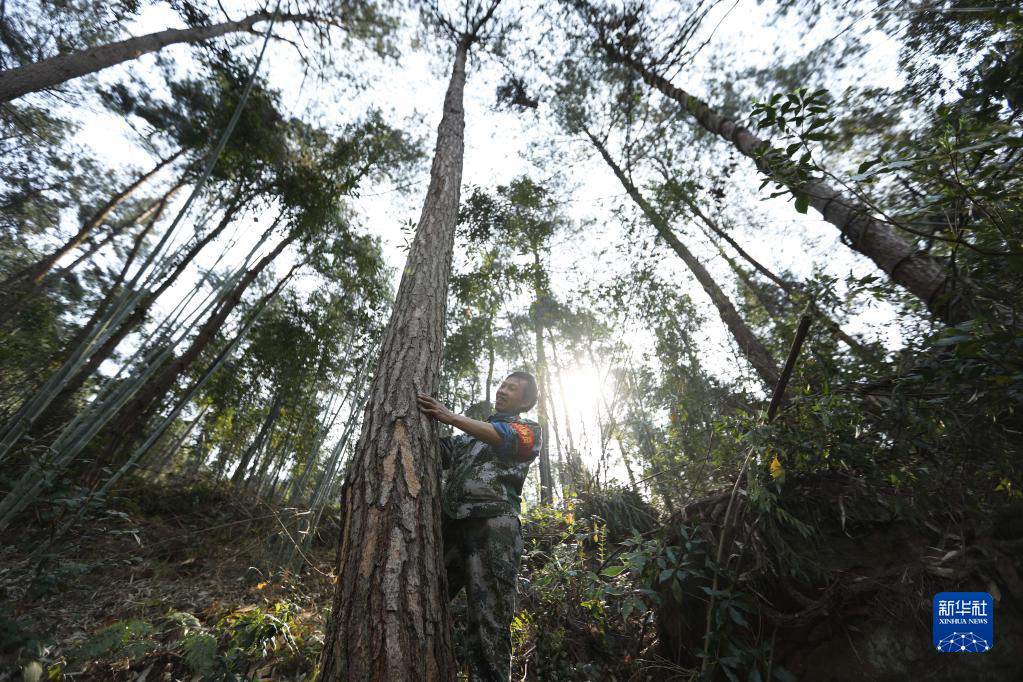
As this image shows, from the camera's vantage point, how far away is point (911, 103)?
373cm

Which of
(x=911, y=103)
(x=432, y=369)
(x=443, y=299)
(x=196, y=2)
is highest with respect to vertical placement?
(x=196, y=2)

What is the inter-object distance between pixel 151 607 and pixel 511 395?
3769 millimetres

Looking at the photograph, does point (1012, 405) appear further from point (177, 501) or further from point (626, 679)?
point (177, 501)

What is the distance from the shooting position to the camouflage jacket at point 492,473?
1913 mm

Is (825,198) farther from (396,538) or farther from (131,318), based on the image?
(131,318)

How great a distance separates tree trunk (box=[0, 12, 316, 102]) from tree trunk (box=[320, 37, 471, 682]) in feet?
20.2

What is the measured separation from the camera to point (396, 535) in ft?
4.30

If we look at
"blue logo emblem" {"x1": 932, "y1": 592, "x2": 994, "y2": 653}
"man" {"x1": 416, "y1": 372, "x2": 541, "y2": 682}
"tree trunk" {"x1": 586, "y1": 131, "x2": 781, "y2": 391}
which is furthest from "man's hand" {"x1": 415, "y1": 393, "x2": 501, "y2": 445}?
"tree trunk" {"x1": 586, "y1": 131, "x2": 781, "y2": 391}

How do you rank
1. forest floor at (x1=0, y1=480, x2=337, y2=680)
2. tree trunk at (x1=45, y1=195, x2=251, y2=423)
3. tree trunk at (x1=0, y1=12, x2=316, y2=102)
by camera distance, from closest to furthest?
forest floor at (x1=0, y1=480, x2=337, y2=680) → tree trunk at (x1=0, y1=12, x2=316, y2=102) → tree trunk at (x1=45, y1=195, x2=251, y2=423)

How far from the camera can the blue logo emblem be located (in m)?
1.47

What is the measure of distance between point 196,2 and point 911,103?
908cm

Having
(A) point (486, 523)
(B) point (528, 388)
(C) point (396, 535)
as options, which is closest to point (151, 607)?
(A) point (486, 523)

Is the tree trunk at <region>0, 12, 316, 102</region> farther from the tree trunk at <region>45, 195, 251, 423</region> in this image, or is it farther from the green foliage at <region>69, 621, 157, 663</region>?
the green foliage at <region>69, 621, 157, 663</region>

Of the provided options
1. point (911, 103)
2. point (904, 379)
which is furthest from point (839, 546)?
point (911, 103)
